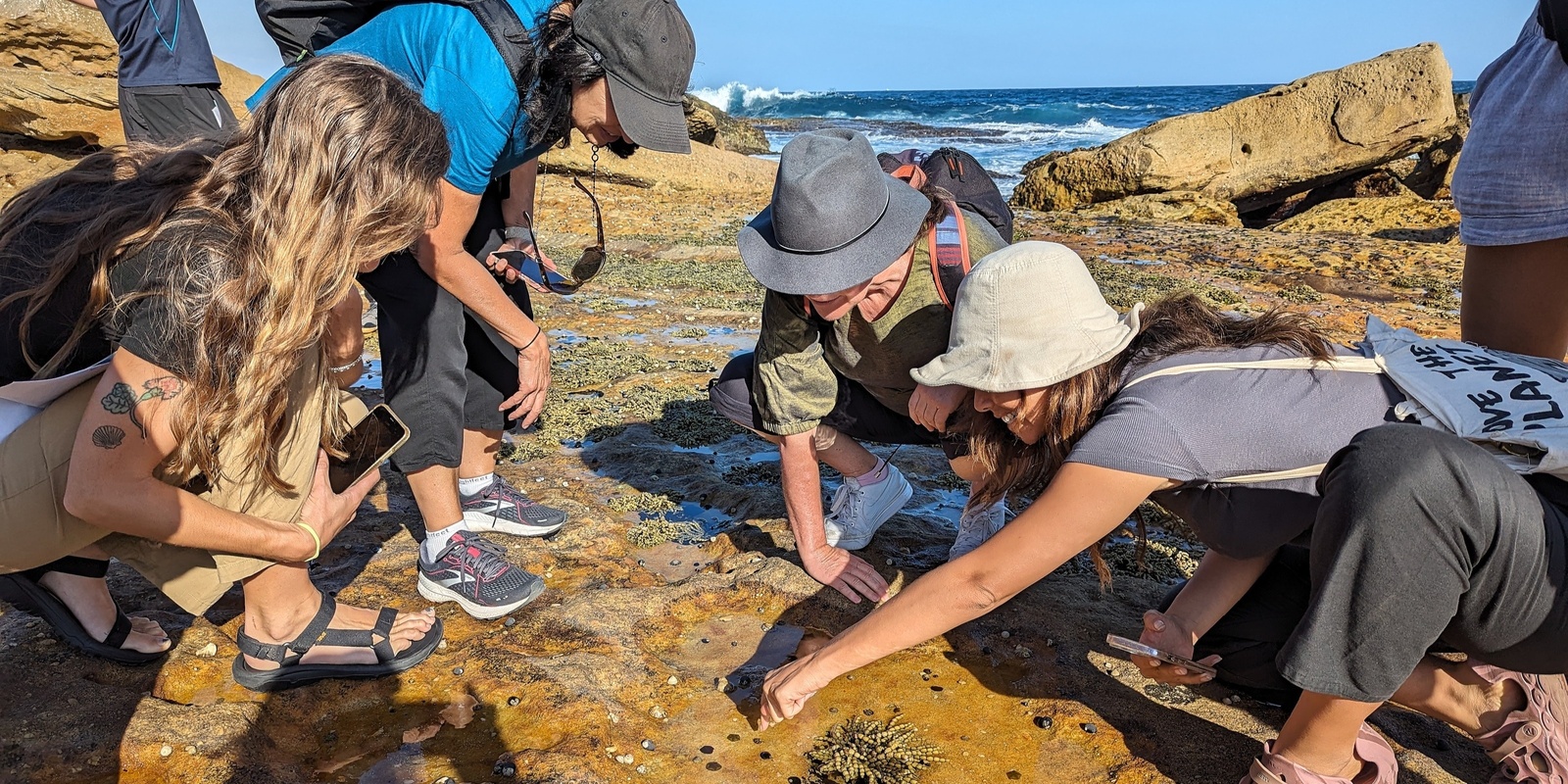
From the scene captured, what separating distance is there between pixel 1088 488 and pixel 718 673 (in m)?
1.23

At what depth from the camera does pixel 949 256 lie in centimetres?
264

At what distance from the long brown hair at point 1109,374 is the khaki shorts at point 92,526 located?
1589mm

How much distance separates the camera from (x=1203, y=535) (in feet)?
7.55

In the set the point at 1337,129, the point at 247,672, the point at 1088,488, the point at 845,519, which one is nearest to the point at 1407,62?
the point at 1337,129

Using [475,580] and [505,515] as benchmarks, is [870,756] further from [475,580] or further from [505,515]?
[505,515]

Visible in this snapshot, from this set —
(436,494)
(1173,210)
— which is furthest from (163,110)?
(1173,210)

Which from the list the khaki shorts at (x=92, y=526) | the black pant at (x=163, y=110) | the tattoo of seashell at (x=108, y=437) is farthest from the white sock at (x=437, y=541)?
the black pant at (x=163, y=110)

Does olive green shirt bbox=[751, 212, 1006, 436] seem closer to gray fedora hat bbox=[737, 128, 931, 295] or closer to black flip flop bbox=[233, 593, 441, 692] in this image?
gray fedora hat bbox=[737, 128, 931, 295]

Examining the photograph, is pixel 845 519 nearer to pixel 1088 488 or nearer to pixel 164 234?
pixel 1088 488

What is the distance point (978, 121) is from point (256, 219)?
4509 cm

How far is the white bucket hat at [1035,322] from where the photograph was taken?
202 centimetres

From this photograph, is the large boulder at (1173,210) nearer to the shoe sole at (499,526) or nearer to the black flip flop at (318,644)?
the shoe sole at (499,526)

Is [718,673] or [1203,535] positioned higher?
[1203,535]

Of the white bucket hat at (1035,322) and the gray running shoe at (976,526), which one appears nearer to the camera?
the white bucket hat at (1035,322)
